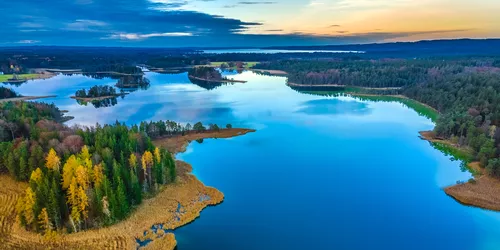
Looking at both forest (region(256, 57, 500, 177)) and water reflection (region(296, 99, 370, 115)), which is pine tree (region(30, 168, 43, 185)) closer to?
forest (region(256, 57, 500, 177))

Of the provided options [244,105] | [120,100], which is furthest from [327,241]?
[120,100]

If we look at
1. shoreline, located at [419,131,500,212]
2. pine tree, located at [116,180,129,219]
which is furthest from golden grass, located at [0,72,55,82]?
shoreline, located at [419,131,500,212]

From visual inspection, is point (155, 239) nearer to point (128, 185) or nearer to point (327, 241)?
point (128, 185)

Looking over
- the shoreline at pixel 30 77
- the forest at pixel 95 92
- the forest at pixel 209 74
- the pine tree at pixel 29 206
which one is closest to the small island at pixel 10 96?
the forest at pixel 95 92

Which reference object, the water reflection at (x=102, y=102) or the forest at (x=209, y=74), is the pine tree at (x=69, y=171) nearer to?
the water reflection at (x=102, y=102)

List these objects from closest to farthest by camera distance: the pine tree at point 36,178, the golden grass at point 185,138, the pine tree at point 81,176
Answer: the pine tree at point 81,176 → the pine tree at point 36,178 → the golden grass at point 185,138

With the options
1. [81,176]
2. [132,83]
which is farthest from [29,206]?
[132,83]

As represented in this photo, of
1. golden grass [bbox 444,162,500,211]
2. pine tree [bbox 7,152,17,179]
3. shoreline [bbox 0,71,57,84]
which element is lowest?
golden grass [bbox 444,162,500,211]
